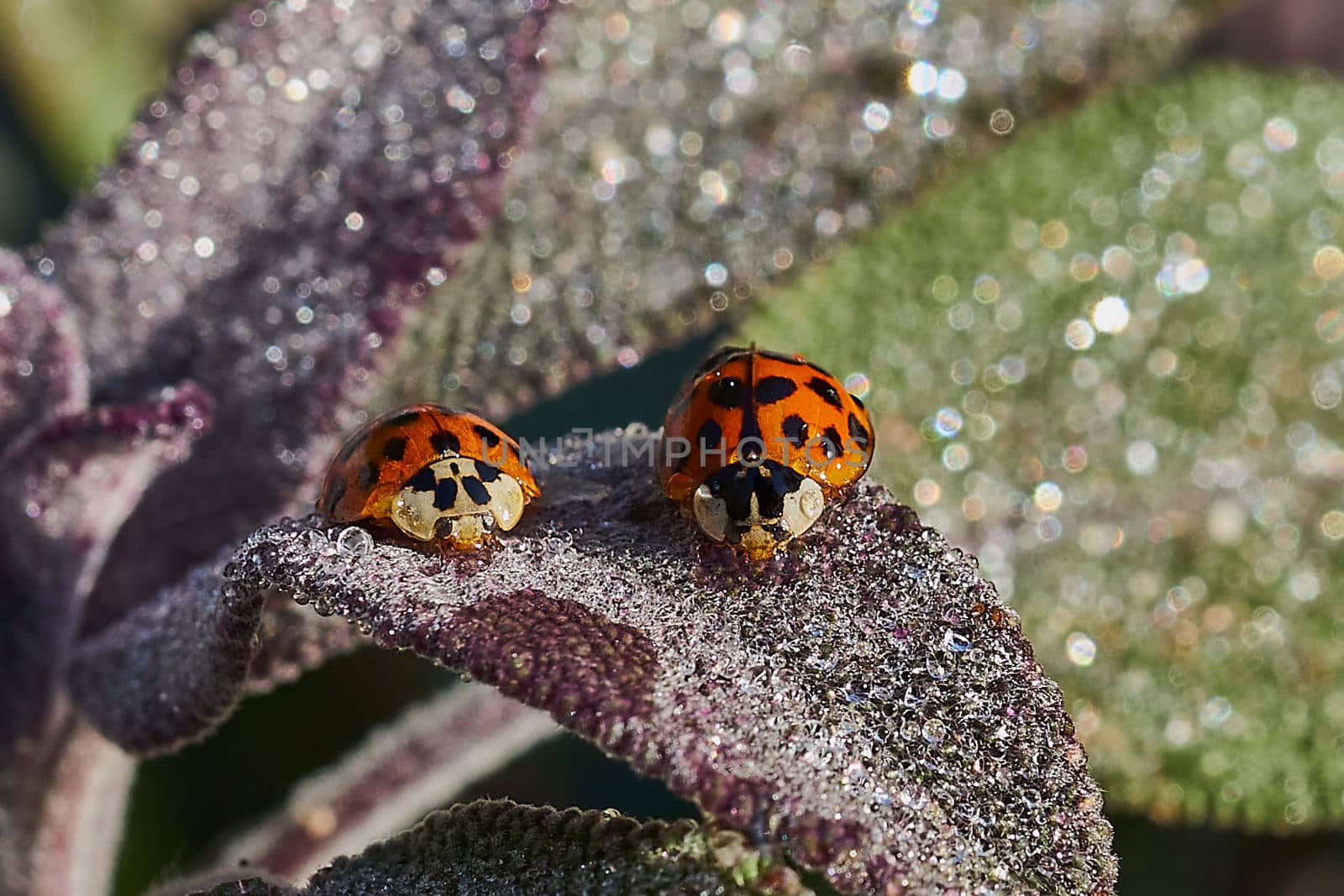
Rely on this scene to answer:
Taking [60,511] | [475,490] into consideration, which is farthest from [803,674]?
[60,511]

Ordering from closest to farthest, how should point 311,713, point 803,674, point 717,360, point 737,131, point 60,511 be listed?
point 803,674
point 717,360
point 60,511
point 737,131
point 311,713

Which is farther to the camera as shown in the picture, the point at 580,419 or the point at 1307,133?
the point at 580,419

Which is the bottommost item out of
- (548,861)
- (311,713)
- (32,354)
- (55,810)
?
(311,713)

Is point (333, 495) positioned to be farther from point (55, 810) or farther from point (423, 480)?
point (55, 810)

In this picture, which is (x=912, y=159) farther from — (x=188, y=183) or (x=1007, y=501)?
(x=188, y=183)

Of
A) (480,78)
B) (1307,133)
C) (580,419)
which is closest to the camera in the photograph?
(480,78)

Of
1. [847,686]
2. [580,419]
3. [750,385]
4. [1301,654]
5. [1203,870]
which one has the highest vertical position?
[750,385]

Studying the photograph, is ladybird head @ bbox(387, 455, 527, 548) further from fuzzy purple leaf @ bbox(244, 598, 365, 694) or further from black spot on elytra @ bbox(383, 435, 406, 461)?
fuzzy purple leaf @ bbox(244, 598, 365, 694)

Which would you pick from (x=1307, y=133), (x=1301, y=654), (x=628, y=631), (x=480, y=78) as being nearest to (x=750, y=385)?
(x=628, y=631)
